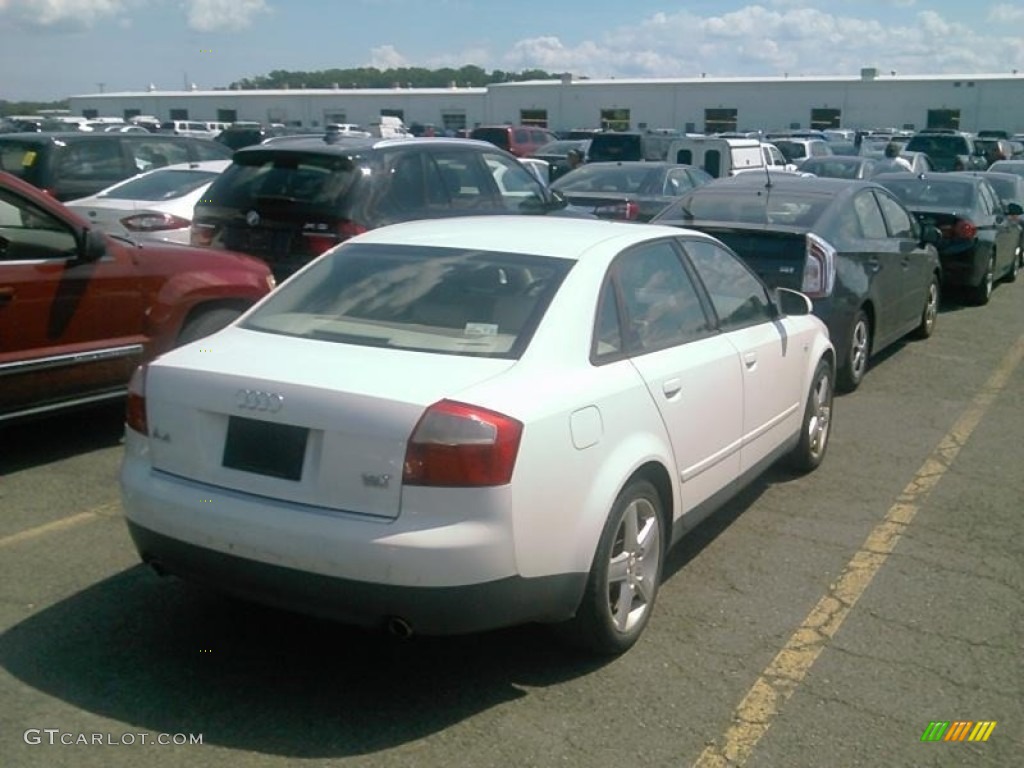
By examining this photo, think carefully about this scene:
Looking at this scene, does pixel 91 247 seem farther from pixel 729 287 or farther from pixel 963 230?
pixel 963 230

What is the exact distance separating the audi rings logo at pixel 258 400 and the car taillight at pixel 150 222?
24.9 feet

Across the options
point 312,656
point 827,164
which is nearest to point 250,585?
point 312,656

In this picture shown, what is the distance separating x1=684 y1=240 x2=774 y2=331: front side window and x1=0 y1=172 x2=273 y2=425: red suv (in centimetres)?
322

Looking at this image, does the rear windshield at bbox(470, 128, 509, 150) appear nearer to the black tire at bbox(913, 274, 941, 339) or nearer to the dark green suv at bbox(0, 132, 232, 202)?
the dark green suv at bbox(0, 132, 232, 202)

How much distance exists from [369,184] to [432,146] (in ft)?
3.44

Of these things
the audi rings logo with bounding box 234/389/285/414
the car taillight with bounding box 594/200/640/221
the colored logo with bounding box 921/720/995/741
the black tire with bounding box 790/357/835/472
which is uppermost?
the audi rings logo with bounding box 234/389/285/414

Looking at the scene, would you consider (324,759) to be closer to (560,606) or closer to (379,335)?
(560,606)

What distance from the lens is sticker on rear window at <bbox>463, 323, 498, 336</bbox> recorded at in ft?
13.3

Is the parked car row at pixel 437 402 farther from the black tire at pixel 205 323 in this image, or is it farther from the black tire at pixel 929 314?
the black tire at pixel 929 314

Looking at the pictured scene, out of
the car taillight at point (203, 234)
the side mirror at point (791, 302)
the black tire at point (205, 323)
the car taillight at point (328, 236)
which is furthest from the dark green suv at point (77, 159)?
the side mirror at point (791, 302)

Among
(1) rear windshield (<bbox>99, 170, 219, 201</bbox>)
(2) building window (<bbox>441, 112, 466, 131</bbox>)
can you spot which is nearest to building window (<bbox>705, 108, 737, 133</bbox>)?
(2) building window (<bbox>441, 112, 466, 131</bbox>)

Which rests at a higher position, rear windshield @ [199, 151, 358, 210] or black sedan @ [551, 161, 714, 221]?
rear windshield @ [199, 151, 358, 210]

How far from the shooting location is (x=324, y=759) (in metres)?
3.41

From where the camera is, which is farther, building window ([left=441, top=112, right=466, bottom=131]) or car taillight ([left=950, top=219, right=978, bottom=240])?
building window ([left=441, top=112, right=466, bottom=131])
